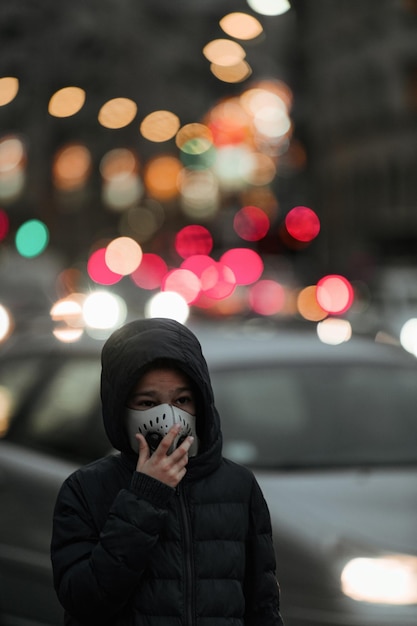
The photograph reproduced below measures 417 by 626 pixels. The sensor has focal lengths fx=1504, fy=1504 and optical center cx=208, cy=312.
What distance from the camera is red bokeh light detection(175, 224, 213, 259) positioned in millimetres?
66562

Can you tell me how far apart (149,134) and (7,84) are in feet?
33.6

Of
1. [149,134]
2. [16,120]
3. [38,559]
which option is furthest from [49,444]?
[149,134]

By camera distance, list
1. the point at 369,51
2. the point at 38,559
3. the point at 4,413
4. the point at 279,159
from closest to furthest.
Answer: the point at 38,559
the point at 4,413
the point at 279,159
the point at 369,51

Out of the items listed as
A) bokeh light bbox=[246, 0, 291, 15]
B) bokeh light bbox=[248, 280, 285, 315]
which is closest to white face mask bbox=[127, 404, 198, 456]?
bokeh light bbox=[246, 0, 291, 15]

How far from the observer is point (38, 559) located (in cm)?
577

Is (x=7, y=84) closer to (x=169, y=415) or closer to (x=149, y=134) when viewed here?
(x=169, y=415)

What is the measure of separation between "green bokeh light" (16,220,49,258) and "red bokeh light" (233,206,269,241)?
2096 centimetres

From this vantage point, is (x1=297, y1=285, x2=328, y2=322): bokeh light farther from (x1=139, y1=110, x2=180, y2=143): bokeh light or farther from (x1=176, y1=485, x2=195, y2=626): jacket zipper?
(x1=176, y1=485, x2=195, y2=626): jacket zipper

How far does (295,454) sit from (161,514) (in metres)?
2.74

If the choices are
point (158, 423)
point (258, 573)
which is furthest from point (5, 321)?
point (158, 423)

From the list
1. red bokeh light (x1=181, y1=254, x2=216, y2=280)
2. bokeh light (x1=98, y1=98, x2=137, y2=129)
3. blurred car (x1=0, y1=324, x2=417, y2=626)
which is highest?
red bokeh light (x1=181, y1=254, x2=216, y2=280)

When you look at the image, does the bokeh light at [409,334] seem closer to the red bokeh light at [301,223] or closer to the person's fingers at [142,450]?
the person's fingers at [142,450]

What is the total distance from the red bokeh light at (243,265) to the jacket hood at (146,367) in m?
53.4

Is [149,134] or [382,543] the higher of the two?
[149,134]
